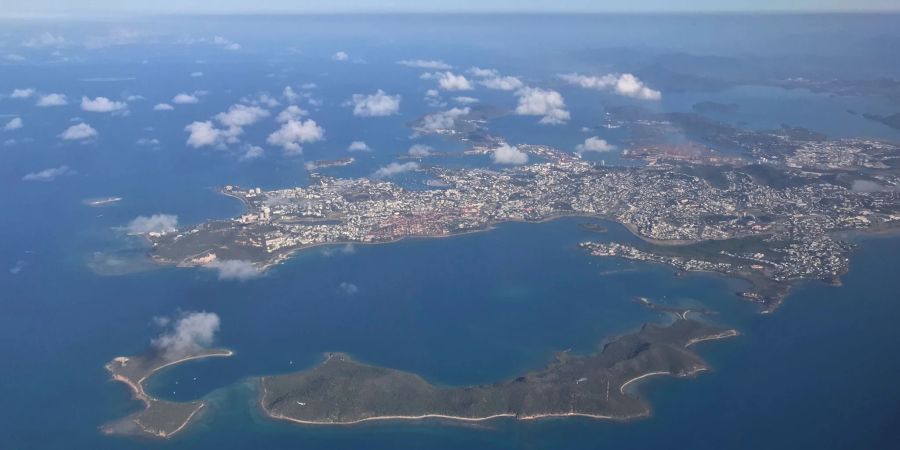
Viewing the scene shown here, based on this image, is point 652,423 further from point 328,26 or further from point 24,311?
point 328,26

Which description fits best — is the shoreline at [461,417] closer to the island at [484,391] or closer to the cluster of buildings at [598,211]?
the island at [484,391]

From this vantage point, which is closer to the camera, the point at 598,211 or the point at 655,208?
the point at 655,208

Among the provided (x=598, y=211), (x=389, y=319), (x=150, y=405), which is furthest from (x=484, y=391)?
(x=598, y=211)

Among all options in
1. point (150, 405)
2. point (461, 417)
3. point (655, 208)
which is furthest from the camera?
point (655, 208)

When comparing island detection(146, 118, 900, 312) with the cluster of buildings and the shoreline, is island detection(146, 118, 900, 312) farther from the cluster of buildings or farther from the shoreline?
the shoreline

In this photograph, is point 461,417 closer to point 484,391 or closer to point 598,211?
point 484,391

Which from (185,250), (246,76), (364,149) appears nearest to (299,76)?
(246,76)
